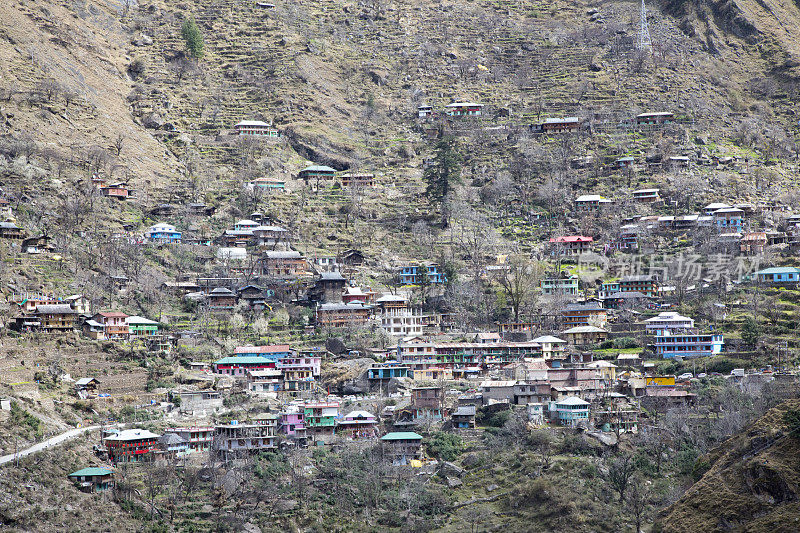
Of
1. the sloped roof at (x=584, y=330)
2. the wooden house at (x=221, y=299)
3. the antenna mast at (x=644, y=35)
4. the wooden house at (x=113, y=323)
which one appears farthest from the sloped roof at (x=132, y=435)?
the antenna mast at (x=644, y=35)

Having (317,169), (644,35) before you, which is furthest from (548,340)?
(644,35)

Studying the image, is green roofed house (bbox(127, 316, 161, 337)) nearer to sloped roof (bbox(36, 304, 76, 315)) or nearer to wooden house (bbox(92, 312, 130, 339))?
wooden house (bbox(92, 312, 130, 339))

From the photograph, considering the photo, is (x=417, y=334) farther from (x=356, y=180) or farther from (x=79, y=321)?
(x=356, y=180)

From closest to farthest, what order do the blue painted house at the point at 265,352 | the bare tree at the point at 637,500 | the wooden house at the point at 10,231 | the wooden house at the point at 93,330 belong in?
1. the bare tree at the point at 637,500
2. the wooden house at the point at 93,330
3. the blue painted house at the point at 265,352
4. the wooden house at the point at 10,231

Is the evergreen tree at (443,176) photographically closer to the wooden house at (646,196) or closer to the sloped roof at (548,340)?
the wooden house at (646,196)

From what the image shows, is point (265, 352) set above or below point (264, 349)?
below

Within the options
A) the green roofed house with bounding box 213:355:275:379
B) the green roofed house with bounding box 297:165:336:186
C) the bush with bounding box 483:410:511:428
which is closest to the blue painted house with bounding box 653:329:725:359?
the bush with bounding box 483:410:511:428

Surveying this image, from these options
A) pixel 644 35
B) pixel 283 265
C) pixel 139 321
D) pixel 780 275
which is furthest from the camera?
pixel 644 35
